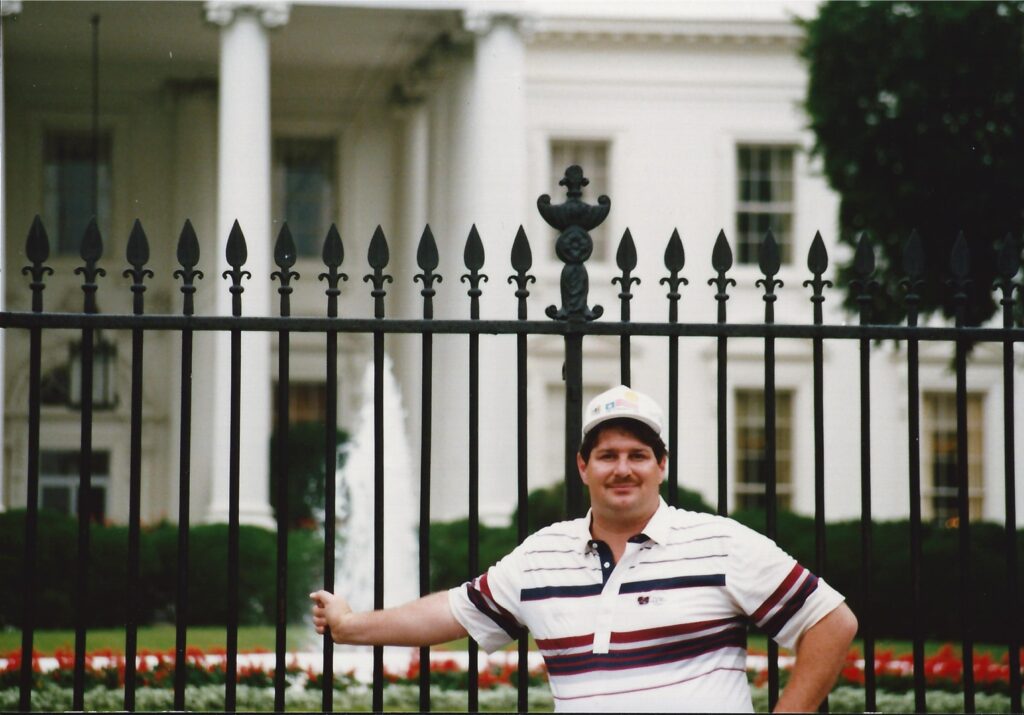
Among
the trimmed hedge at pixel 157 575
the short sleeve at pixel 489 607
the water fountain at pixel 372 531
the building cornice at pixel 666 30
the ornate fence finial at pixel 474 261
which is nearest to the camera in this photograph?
the short sleeve at pixel 489 607

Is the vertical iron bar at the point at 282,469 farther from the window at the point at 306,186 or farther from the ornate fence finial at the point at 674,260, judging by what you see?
the window at the point at 306,186

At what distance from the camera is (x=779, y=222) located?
2789 cm

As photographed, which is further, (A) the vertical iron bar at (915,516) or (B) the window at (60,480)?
(B) the window at (60,480)

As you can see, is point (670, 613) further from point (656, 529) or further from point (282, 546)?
point (282, 546)

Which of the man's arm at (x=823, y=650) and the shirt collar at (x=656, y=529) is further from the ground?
the shirt collar at (x=656, y=529)

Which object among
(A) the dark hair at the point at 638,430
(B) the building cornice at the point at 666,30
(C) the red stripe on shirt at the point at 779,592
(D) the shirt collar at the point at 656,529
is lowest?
(C) the red stripe on shirt at the point at 779,592

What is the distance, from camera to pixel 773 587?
423 cm

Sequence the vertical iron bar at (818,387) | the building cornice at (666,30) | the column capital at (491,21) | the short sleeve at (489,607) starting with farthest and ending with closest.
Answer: the building cornice at (666,30) → the column capital at (491,21) → the vertical iron bar at (818,387) → the short sleeve at (489,607)

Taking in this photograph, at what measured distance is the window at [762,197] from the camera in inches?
1097

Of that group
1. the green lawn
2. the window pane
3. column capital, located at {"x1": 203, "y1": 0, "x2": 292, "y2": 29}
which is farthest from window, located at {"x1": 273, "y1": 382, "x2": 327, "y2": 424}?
the green lawn

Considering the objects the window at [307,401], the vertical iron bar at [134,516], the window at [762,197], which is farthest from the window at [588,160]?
the vertical iron bar at [134,516]

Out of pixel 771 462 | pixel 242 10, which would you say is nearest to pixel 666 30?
pixel 242 10

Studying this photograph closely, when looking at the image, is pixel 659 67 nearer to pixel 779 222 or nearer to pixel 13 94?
pixel 779 222

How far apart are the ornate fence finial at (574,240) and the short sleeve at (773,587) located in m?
1.33
